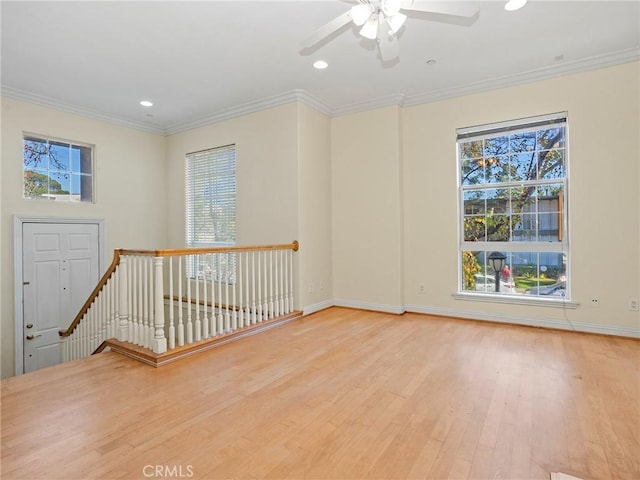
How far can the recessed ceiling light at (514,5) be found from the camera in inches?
107

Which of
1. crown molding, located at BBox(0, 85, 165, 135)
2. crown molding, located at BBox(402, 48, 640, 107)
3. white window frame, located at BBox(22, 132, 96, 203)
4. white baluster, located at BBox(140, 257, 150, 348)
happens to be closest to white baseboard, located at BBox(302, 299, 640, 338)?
white baluster, located at BBox(140, 257, 150, 348)

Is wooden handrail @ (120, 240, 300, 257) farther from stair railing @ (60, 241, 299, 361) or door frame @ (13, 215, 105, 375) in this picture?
door frame @ (13, 215, 105, 375)

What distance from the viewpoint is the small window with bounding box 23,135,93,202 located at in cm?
455

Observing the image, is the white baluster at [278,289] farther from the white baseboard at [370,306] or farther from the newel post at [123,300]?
the newel post at [123,300]

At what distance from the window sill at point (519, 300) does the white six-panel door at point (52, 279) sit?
5.37 m

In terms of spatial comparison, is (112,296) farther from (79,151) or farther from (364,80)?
(364,80)

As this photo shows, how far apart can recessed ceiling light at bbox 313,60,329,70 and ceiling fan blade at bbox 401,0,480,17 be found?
164 centimetres

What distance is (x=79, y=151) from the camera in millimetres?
5090

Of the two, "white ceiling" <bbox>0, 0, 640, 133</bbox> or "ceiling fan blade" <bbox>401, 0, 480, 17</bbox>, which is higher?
"white ceiling" <bbox>0, 0, 640, 133</bbox>

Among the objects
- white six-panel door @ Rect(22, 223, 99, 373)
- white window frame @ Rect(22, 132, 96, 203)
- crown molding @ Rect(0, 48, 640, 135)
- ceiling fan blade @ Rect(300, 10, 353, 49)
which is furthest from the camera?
white window frame @ Rect(22, 132, 96, 203)

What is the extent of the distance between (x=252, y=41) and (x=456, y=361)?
357 centimetres

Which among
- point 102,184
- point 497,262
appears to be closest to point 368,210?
point 497,262

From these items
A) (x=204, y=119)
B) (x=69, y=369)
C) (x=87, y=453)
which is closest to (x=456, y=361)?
(x=87, y=453)

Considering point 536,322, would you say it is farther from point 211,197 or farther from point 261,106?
Answer: point 211,197
